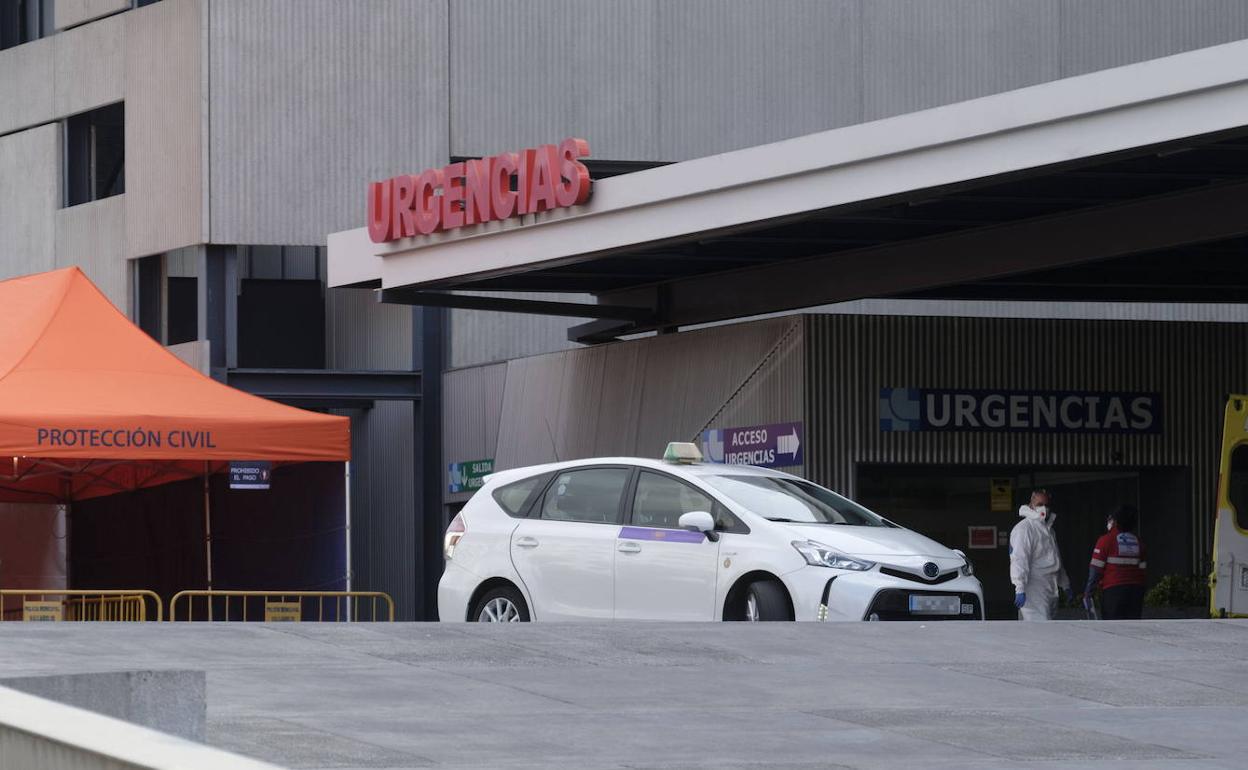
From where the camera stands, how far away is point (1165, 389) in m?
22.0

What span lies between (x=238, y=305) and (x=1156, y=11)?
48.2 feet

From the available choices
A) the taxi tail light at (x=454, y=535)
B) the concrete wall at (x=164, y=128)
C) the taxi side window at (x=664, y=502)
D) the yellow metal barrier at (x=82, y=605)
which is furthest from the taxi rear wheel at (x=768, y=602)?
the concrete wall at (x=164, y=128)

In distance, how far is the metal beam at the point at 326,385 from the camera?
93.2 ft

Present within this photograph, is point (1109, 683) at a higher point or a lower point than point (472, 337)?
lower

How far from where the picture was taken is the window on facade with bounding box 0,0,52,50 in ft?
109

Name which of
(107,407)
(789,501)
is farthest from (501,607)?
(107,407)

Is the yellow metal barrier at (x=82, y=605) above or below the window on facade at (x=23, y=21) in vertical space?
below

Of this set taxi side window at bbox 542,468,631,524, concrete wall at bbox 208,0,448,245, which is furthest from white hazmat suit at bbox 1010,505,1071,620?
concrete wall at bbox 208,0,448,245

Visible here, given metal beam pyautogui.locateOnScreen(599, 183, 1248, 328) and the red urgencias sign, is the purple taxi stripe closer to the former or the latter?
the red urgencias sign

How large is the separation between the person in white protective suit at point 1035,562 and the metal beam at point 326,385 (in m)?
12.8

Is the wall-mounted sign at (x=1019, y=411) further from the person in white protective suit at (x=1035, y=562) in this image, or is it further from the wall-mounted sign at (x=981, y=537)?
the person in white protective suit at (x=1035, y=562)

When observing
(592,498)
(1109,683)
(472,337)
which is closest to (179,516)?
(472,337)

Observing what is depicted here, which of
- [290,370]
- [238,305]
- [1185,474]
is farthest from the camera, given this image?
[238,305]

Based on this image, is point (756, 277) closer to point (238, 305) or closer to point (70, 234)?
point (238, 305)
